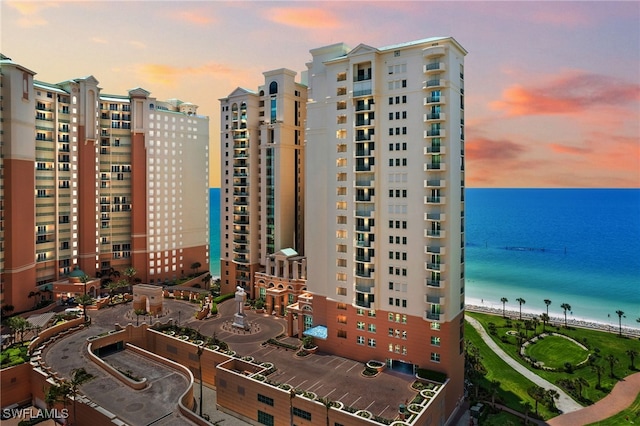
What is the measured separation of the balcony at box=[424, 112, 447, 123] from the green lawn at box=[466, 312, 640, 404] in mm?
44446

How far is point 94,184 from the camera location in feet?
319

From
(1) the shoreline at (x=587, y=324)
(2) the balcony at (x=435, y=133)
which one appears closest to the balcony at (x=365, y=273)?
(2) the balcony at (x=435, y=133)

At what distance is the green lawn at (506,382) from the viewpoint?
5675cm

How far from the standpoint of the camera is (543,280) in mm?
146250

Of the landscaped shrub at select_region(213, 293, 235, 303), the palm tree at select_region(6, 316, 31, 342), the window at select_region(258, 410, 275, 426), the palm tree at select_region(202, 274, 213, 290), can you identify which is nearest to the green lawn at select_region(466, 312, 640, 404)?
the window at select_region(258, 410, 275, 426)

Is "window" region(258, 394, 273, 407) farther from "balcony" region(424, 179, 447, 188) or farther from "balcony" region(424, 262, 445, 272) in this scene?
"balcony" region(424, 179, 447, 188)

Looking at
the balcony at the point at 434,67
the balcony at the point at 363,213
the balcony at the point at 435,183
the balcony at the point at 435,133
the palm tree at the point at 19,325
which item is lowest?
the palm tree at the point at 19,325

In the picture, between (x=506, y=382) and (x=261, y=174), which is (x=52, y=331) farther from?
(x=506, y=382)

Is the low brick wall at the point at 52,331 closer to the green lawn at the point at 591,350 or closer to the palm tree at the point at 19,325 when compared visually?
the palm tree at the point at 19,325

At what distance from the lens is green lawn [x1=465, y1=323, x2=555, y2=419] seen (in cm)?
5675

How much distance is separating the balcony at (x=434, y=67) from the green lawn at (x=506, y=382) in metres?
44.6

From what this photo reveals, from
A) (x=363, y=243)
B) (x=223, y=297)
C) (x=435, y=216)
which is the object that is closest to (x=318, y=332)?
(x=363, y=243)

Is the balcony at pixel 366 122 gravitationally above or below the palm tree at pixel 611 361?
above

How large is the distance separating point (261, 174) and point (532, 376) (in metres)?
62.4
